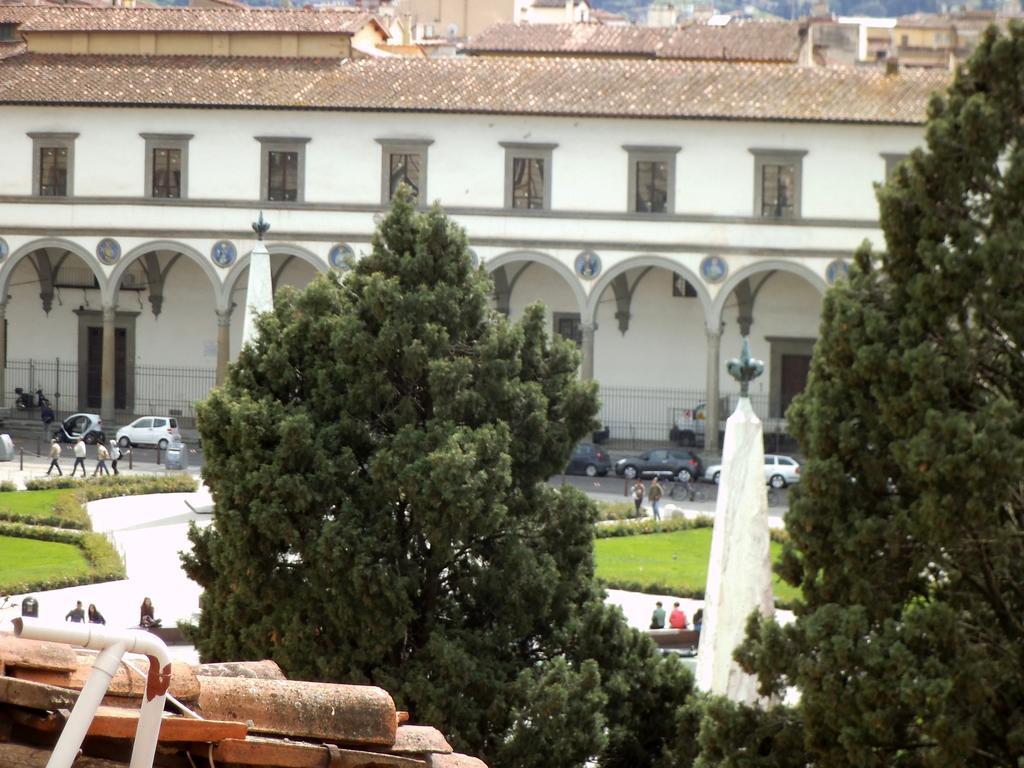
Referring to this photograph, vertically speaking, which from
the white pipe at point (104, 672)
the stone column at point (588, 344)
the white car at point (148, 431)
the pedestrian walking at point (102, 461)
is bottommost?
the pedestrian walking at point (102, 461)

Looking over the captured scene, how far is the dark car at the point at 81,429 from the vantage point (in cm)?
4216

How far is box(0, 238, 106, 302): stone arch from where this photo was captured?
44.1m

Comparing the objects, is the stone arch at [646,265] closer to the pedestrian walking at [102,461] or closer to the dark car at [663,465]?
the dark car at [663,465]

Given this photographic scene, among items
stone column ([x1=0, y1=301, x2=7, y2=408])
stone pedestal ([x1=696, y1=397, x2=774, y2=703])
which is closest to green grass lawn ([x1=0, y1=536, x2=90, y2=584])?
stone column ([x1=0, y1=301, x2=7, y2=408])

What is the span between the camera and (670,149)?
41938mm

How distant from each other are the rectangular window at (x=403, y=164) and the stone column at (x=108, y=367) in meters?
6.46

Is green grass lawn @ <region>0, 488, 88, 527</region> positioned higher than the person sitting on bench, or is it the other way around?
green grass lawn @ <region>0, 488, 88, 527</region>

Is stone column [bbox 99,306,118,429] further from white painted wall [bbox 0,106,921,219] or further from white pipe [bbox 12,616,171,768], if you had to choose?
white pipe [bbox 12,616,171,768]

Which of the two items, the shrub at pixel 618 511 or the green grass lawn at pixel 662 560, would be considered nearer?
the green grass lawn at pixel 662 560

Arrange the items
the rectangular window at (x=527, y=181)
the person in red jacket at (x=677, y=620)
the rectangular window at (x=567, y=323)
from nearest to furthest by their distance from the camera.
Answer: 1. the person in red jacket at (x=677, y=620)
2. the rectangular window at (x=527, y=181)
3. the rectangular window at (x=567, y=323)

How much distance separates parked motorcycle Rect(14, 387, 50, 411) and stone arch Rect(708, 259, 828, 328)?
14.4m

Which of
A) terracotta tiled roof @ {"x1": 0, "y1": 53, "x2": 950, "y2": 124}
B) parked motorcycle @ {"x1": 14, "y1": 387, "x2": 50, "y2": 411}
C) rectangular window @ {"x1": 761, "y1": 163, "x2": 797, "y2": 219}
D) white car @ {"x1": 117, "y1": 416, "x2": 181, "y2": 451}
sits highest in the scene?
terracotta tiled roof @ {"x1": 0, "y1": 53, "x2": 950, "y2": 124}

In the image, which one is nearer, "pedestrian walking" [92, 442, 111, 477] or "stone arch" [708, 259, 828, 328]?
"pedestrian walking" [92, 442, 111, 477]

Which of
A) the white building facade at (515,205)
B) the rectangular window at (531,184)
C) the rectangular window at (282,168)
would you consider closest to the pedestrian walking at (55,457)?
the white building facade at (515,205)
